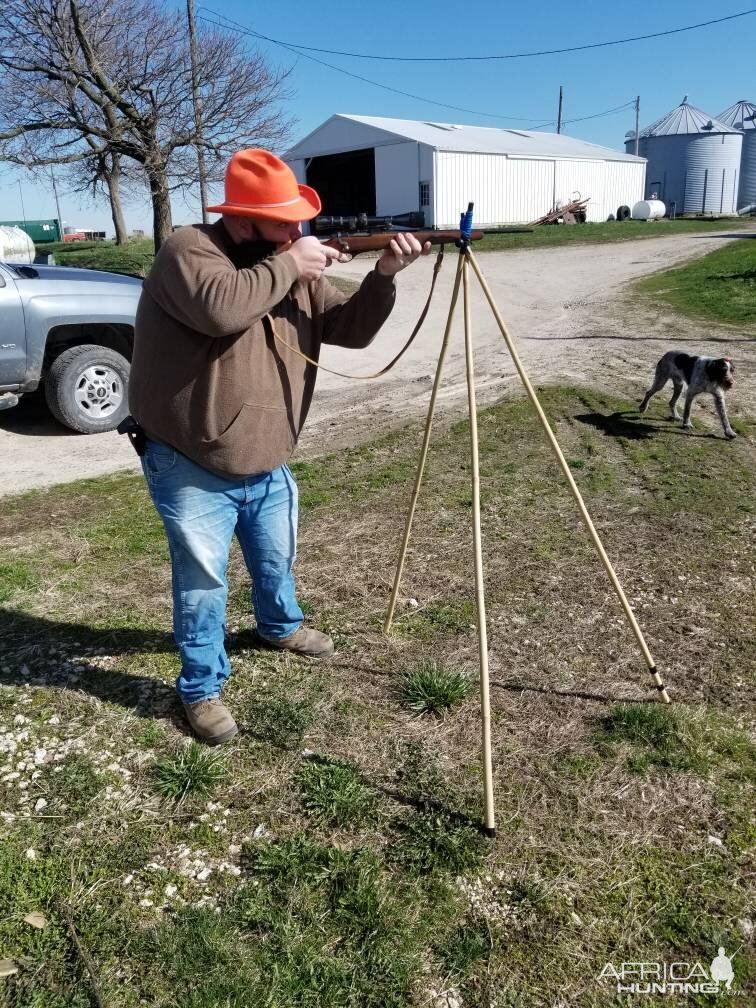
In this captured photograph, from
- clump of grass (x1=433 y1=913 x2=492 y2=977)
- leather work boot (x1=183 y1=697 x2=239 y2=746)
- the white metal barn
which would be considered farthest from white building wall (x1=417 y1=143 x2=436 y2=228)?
clump of grass (x1=433 y1=913 x2=492 y2=977)

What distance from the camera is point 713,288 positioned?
1507 centimetres

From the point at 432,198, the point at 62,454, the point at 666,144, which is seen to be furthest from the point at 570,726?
the point at 666,144

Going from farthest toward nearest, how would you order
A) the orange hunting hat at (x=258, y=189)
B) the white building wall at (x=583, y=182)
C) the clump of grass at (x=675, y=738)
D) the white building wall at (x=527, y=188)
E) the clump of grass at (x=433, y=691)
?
1. the white building wall at (x=583, y=182)
2. the white building wall at (x=527, y=188)
3. the clump of grass at (x=433, y=691)
4. the clump of grass at (x=675, y=738)
5. the orange hunting hat at (x=258, y=189)

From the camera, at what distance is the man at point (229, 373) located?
2.59 meters

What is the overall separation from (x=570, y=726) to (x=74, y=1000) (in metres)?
2.04

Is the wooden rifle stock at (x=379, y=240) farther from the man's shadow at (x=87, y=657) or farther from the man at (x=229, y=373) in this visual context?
the man's shadow at (x=87, y=657)

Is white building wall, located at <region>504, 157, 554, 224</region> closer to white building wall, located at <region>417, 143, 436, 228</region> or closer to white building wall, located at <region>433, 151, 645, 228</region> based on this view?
white building wall, located at <region>433, 151, 645, 228</region>

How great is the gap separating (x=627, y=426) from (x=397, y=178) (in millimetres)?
31122

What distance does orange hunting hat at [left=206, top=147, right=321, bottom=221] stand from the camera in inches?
105

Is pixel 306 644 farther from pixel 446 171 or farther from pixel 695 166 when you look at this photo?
pixel 695 166

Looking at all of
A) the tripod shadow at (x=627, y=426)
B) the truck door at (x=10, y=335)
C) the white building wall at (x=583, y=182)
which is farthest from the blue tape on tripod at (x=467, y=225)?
the white building wall at (x=583, y=182)

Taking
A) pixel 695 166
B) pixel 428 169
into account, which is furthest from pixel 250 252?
pixel 695 166

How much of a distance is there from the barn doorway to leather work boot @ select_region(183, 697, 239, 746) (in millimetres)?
37877

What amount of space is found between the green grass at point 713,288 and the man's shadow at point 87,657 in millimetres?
11048
